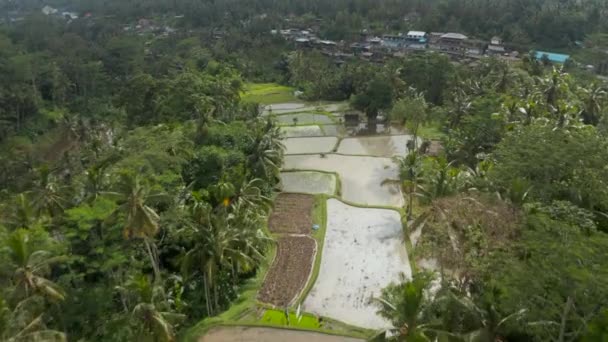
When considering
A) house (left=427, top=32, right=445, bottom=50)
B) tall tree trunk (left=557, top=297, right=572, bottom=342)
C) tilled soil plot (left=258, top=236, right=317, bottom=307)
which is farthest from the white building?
tall tree trunk (left=557, top=297, right=572, bottom=342)

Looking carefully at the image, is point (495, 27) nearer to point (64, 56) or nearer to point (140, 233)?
point (64, 56)

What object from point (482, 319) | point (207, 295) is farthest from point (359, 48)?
point (482, 319)

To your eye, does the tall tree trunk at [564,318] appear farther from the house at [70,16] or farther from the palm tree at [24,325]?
the house at [70,16]

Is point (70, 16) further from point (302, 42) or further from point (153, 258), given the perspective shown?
point (153, 258)

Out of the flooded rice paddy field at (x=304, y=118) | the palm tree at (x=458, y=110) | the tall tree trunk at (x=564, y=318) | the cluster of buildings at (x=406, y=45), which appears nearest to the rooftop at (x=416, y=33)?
the cluster of buildings at (x=406, y=45)

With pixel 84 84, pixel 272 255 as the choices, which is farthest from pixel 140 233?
pixel 84 84

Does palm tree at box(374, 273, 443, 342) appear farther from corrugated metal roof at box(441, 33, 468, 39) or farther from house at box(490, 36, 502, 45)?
house at box(490, 36, 502, 45)
